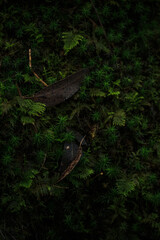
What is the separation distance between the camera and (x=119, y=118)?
316 cm

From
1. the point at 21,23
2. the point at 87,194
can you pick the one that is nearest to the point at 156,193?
the point at 87,194

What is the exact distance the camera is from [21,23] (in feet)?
11.2

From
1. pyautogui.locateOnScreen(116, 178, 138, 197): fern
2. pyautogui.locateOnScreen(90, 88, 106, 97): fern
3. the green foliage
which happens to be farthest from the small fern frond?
pyautogui.locateOnScreen(116, 178, 138, 197): fern

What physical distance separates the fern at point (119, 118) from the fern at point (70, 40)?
1195 millimetres

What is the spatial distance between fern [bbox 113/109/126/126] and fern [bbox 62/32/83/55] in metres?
1.19

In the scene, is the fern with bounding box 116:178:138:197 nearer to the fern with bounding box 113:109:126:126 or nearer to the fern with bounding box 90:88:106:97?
the fern with bounding box 113:109:126:126

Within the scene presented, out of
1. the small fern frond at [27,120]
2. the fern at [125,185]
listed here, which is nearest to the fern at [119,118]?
the fern at [125,185]

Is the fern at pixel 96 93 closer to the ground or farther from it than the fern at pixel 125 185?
farther from it

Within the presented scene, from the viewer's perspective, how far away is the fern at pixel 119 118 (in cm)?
311

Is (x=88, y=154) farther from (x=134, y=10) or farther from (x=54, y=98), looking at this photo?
(x=134, y=10)

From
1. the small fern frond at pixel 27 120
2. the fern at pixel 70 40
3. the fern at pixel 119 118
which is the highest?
the fern at pixel 70 40

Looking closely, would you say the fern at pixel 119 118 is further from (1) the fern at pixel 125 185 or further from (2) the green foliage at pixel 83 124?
(1) the fern at pixel 125 185

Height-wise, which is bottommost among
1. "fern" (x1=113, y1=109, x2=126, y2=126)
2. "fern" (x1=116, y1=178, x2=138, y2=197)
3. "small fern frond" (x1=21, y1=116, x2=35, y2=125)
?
"fern" (x1=116, y1=178, x2=138, y2=197)

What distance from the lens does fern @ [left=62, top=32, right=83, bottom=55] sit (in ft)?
10.4
